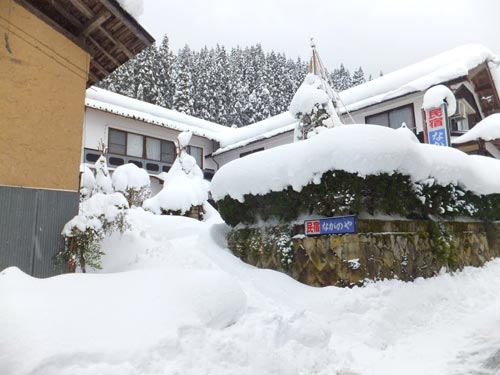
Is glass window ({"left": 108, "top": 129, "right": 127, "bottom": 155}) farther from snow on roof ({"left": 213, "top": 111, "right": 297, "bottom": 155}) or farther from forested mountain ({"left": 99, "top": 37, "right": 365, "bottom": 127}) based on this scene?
forested mountain ({"left": 99, "top": 37, "right": 365, "bottom": 127})

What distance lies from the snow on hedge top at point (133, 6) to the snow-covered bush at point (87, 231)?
3.48 metres

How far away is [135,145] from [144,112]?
2.73 m

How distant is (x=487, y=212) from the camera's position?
8.98m

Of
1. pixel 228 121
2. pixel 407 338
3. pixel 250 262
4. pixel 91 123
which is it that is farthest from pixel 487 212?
pixel 228 121

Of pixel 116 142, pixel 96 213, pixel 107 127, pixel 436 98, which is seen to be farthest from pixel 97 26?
pixel 116 142

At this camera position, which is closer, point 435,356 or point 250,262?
point 435,356

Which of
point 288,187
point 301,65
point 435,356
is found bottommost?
point 435,356

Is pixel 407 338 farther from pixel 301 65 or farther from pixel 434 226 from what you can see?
pixel 301 65

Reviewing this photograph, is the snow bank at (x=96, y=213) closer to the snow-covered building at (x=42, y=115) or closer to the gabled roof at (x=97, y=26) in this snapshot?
the snow-covered building at (x=42, y=115)

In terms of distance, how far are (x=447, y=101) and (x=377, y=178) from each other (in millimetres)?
7715

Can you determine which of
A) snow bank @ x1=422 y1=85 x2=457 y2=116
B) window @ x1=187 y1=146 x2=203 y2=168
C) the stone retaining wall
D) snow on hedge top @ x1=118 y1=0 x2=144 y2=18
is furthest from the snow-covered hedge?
window @ x1=187 y1=146 x2=203 y2=168

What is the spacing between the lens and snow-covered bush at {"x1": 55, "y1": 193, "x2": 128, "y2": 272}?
5.64 meters

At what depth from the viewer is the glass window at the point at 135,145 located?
19.5m

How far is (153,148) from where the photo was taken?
67.4ft
